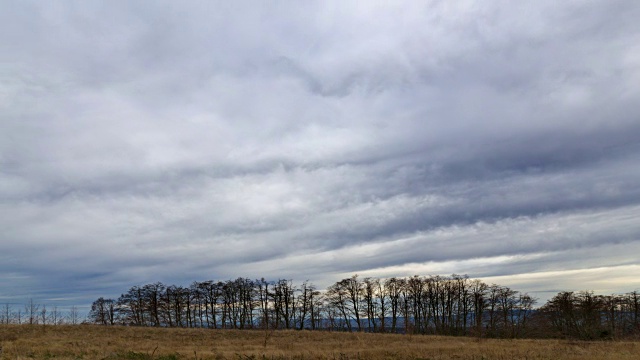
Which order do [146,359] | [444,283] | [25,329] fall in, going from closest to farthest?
[146,359] → [25,329] → [444,283]

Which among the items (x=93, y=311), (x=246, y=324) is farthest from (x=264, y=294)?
(x=93, y=311)

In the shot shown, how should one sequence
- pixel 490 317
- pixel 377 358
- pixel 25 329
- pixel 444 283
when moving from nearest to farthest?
pixel 377 358
pixel 25 329
pixel 490 317
pixel 444 283

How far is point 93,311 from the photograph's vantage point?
106750 mm

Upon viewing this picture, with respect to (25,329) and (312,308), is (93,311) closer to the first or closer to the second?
(312,308)

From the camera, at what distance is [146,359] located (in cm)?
2192

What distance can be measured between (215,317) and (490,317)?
62.6 m

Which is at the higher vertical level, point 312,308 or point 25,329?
point 25,329

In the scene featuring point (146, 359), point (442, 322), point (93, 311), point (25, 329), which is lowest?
point (442, 322)

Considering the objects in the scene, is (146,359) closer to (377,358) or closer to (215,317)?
(377,358)

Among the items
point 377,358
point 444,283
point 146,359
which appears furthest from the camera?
point 444,283

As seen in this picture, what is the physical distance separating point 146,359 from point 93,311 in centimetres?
9801

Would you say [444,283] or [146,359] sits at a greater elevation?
[146,359]

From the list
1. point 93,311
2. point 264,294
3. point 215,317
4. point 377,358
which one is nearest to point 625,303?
point 264,294

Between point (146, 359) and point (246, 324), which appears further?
point (246, 324)
